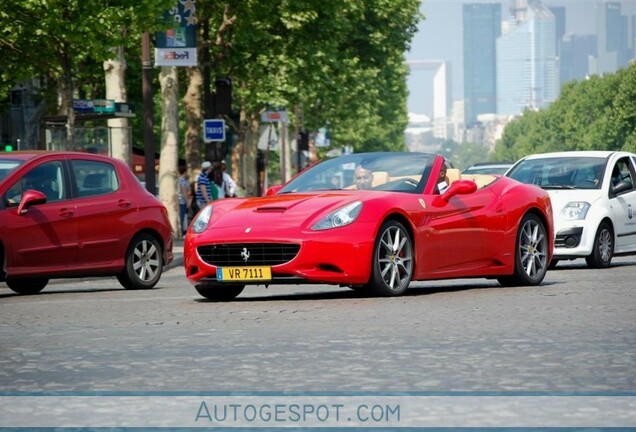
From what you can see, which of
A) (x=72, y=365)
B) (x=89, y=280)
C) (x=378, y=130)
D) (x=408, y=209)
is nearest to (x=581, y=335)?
(x=72, y=365)

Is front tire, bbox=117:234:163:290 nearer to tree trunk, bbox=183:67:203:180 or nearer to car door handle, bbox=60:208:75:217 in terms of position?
car door handle, bbox=60:208:75:217

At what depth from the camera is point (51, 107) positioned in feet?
196

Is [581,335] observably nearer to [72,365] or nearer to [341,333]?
[341,333]

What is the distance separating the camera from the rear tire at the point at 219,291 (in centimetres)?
1437

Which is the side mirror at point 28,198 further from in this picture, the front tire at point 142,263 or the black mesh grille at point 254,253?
the black mesh grille at point 254,253

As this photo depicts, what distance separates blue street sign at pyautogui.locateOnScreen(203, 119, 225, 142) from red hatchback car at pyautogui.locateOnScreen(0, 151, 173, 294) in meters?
18.7

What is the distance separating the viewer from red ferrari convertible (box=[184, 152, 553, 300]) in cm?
1358

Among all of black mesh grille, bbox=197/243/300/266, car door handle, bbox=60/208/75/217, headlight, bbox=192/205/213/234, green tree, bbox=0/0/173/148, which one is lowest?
black mesh grille, bbox=197/243/300/266

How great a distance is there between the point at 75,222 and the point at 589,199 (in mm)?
7198

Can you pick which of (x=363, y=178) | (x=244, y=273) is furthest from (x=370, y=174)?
(x=244, y=273)

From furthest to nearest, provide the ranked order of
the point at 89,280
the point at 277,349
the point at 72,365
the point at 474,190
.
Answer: the point at 89,280
the point at 474,190
the point at 277,349
the point at 72,365

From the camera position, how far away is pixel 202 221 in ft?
46.6

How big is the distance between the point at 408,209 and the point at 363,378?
6.33 metres

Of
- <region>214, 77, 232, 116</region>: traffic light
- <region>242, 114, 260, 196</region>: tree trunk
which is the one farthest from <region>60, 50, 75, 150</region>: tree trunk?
<region>242, 114, 260, 196</region>: tree trunk
